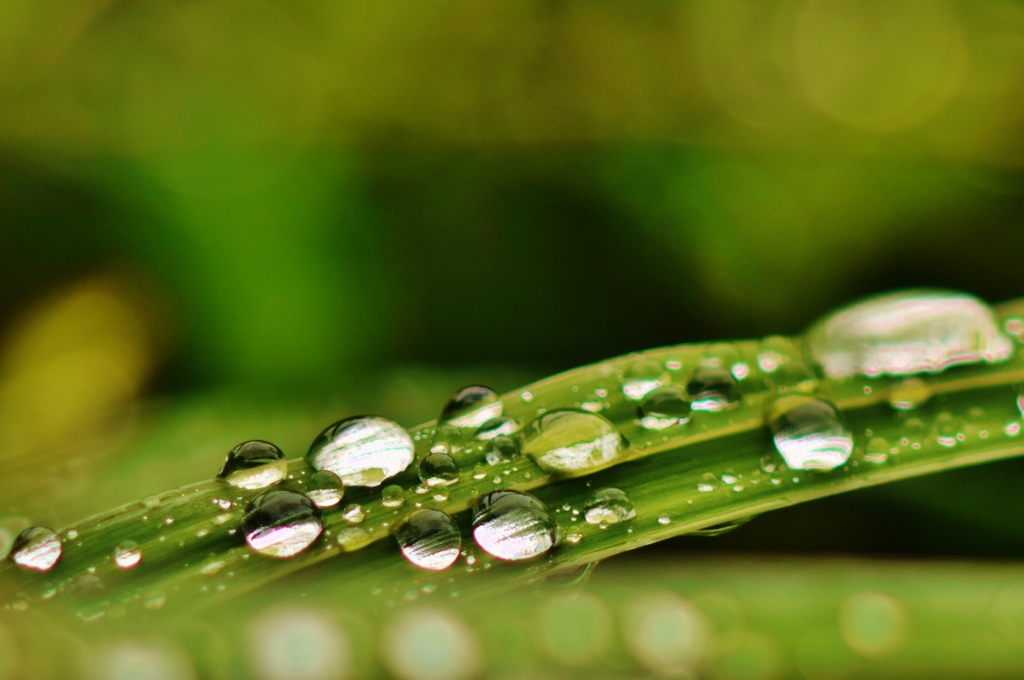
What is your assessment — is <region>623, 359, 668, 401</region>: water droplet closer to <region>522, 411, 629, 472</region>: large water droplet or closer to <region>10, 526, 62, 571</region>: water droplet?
<region>522, 411, 629, 472</region>: large water droplet

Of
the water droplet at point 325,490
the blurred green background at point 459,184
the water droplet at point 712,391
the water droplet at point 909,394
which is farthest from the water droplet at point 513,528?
the blurred green background at point 459,184

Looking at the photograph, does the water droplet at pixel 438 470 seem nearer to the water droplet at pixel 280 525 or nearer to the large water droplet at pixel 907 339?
the water droplet at pixel 280 525

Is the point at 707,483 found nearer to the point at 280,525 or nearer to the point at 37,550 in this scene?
the point at 280,525

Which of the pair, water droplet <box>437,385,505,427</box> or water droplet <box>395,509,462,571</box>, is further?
water droplet <box>437,385,505,427</box>

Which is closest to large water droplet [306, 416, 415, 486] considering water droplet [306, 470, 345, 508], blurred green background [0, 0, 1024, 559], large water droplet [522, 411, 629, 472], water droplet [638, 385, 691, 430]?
water droplet [306, 470, 345, 508]

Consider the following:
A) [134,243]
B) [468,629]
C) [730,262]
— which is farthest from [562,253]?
[468,629]
